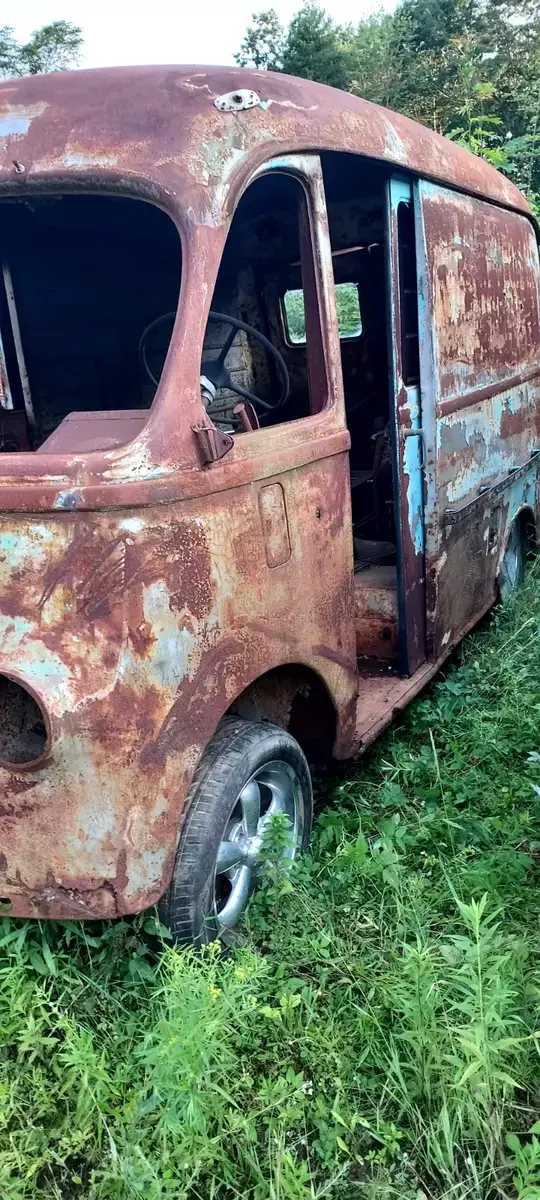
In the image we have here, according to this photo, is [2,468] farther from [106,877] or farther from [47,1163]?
[47,1163]

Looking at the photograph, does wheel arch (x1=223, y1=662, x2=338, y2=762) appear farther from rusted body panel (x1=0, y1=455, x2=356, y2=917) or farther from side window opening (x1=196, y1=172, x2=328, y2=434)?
side window opening (x1=196, y1=172, x2=328, y2=434)

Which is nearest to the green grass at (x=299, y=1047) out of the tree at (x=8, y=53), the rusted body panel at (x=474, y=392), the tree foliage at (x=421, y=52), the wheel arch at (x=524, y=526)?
the rusted body panel at (x=474, y=392)

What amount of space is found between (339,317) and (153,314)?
1626 mm

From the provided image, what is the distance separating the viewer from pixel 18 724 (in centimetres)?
232

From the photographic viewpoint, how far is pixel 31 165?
2168 millimetres

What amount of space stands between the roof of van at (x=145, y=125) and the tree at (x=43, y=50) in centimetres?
2812

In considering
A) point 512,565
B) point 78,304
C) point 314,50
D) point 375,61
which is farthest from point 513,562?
point 314,50

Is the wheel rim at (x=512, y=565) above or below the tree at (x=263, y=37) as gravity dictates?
below

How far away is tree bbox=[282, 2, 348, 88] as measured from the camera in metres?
22.8

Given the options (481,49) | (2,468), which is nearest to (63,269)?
(2,468)

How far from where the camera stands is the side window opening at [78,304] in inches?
121

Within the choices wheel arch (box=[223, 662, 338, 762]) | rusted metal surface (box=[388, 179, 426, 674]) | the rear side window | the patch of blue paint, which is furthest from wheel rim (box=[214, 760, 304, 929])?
the rear side window

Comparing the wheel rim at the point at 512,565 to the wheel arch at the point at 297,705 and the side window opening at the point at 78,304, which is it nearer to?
the wheel arch at the point at 297,705

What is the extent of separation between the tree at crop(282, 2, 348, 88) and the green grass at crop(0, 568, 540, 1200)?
80.8ft
